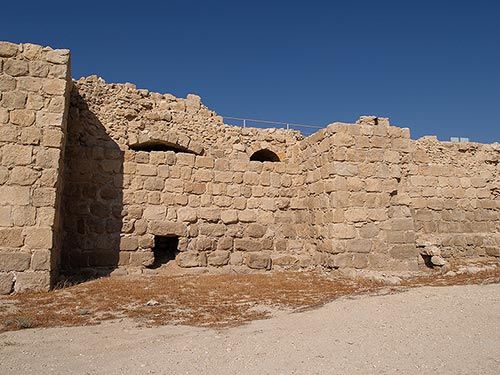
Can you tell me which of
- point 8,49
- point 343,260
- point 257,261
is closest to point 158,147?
point 257,261

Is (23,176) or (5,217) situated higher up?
(23,176)

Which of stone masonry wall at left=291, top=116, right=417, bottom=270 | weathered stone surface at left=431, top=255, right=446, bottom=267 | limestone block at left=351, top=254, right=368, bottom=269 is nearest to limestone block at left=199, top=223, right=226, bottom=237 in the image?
stone masonry wall at left=291, top=116, right=417, bottom=270

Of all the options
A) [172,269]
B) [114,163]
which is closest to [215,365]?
[172,269]

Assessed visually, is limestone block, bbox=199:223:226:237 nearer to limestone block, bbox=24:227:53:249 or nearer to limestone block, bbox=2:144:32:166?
limestone block, bbox=24:227:53:249

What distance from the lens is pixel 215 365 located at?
377 centimetres

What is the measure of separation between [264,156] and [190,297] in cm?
563

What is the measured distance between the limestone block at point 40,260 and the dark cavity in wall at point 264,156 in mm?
5811

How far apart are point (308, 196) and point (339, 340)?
6.51 metres

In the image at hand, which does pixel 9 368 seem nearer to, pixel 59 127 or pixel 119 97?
pixel 59 127

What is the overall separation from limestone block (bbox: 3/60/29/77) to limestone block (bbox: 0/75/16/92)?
0.31 feet

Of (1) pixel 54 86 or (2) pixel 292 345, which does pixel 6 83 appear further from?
(2) pixel 292 345

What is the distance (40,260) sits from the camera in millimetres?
7312

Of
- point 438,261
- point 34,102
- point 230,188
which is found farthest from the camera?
point 230,188

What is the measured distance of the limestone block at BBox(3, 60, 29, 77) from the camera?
25.1ft
